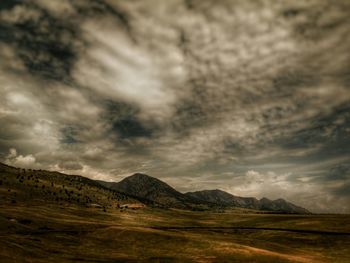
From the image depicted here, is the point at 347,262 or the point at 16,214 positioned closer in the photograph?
the point at 347,262

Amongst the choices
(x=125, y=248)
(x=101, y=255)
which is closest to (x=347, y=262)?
(x=125, y=248)

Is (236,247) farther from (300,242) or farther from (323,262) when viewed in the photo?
(300,242)

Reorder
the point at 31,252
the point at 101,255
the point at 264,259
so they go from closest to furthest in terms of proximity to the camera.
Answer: the point at 31,252, the point at 101,255, the point at 264,259

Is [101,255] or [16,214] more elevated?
[16,214]

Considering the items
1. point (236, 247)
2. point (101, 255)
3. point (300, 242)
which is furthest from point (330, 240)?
point (101, 255)

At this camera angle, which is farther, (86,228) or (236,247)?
(86,228)

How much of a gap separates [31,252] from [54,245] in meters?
19.0

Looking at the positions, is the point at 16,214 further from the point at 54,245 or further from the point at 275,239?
the point at 275,239

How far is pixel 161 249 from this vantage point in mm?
91312

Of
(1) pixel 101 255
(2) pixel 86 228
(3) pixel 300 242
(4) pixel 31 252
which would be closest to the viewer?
(4) pixel 31 252

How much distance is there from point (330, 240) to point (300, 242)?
13.5 meters

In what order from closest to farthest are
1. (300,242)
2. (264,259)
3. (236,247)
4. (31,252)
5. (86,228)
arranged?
1. (31,252)
2. (264,259)
3. (236,247)
4. (86,228)
5. (300,242)

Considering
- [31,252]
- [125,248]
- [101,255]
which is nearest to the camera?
[31,252]

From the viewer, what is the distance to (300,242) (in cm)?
13575
